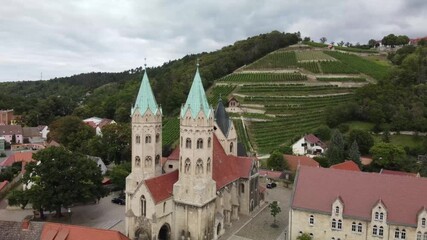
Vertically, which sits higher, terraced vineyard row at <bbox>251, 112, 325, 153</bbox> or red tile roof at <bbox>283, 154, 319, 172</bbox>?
terraced vineyard row at <bbox>251, 112, 325, 153</bbox>

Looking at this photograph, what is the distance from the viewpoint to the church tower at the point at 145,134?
41.5m

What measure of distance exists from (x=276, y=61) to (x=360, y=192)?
98.0 meters

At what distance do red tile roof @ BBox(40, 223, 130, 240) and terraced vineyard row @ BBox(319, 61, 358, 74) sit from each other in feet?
313

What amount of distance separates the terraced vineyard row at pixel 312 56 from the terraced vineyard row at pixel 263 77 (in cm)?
1796

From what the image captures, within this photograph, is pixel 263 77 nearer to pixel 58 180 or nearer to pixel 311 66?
pixel 311 66

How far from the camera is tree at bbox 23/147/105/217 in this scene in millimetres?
45219

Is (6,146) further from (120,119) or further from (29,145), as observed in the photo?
(120,119)

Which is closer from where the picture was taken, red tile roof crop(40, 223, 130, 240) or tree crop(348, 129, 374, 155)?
red tile roof crop(40, 223, 130, 240)

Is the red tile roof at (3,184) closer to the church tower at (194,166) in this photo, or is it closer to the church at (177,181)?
the church at (177,181)

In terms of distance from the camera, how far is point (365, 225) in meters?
36.7

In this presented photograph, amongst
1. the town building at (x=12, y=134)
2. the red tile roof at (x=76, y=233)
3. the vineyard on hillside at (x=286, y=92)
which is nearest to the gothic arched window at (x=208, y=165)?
the red tile roof at (x=76, y=233)

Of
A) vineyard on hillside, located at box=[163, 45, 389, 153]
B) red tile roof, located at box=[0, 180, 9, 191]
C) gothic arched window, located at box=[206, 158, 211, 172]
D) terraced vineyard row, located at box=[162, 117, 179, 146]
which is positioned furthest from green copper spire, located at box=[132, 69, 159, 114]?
terraced vineyard row, located at box=[162, 117, 179, 146]

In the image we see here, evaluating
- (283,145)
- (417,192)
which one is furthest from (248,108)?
(417,192)

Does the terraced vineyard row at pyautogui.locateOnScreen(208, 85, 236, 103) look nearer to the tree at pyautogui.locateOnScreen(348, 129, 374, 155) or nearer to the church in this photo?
the tree at pyautogui.locateOnScreen(348, 129, 374, 155)
